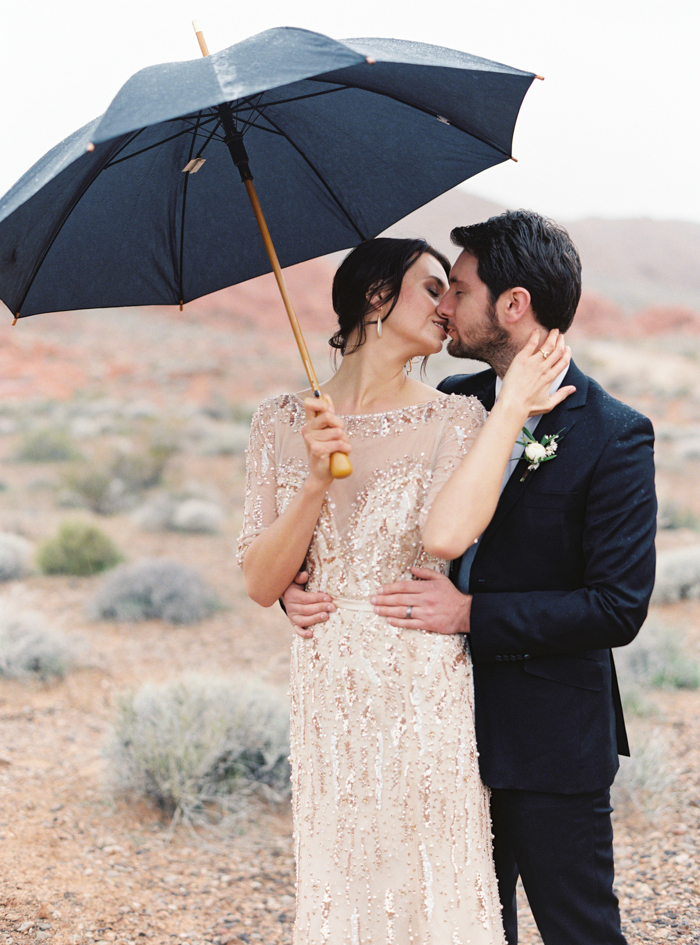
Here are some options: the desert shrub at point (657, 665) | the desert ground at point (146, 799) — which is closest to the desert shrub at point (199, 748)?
the desert ground at point (146, 799)

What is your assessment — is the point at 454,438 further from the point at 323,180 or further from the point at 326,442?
the point at 323,180

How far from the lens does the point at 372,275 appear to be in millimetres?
2158

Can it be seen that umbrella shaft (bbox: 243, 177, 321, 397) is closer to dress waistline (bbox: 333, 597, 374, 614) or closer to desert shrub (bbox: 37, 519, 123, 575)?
dress waistline (bbox: 333, 597, 374, 614)

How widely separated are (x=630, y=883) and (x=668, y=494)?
11.4m

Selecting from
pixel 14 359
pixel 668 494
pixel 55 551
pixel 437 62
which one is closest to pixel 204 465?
pixel 55 551

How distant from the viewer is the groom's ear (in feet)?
7.02

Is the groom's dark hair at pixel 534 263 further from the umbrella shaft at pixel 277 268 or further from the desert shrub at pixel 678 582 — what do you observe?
the desert shrub at pixel 678 582

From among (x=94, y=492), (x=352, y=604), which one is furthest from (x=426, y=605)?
(x=94, y=492)

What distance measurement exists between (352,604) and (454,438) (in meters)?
0.47

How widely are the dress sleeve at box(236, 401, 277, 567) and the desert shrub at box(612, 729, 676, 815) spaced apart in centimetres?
322

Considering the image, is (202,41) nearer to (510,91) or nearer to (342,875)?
(510,91)

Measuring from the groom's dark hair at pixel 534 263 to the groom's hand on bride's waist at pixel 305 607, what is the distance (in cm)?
87

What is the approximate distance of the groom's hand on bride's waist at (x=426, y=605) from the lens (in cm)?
199

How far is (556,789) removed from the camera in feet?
6.63
